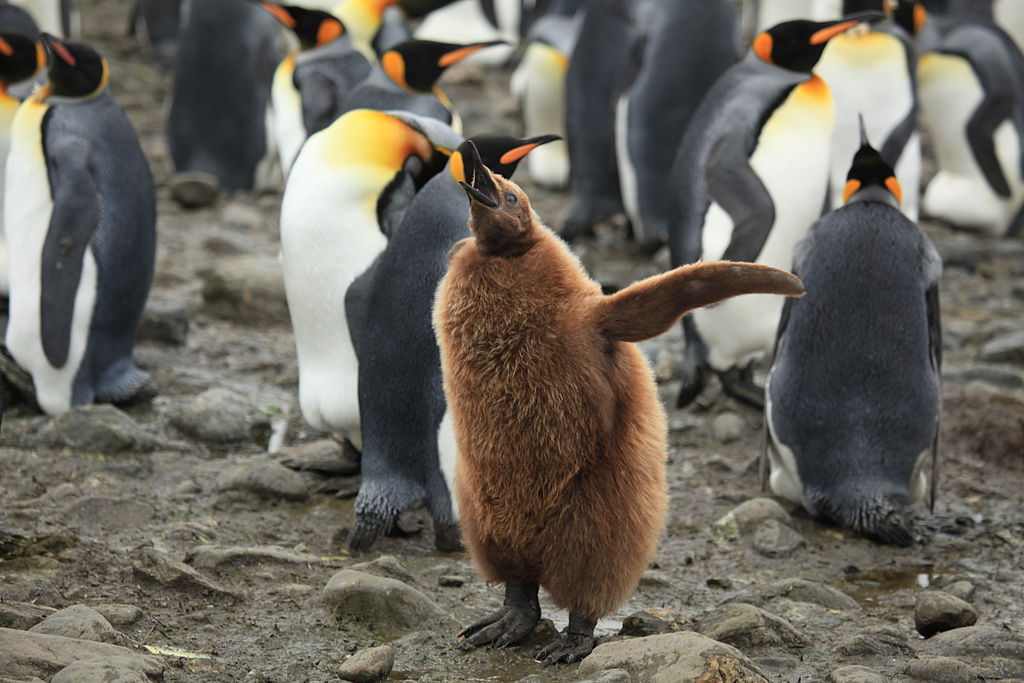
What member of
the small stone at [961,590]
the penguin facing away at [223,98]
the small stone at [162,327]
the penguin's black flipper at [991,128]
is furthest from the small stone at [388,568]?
the penguin facing away at [223,98]

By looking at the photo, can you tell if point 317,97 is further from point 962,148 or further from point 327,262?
point 962,148

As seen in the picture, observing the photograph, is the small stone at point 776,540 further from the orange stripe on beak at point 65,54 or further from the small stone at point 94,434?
the orange stripe on beak at point 65,54

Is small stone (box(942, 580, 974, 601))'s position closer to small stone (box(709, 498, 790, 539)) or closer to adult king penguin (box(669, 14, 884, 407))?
small stone (box(709, 498, 790, 539))

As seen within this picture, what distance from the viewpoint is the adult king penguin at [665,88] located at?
7.65m

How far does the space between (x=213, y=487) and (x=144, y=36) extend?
927 centimetres

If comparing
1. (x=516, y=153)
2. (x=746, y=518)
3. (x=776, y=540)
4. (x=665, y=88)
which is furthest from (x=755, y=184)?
(x=665, y=88)

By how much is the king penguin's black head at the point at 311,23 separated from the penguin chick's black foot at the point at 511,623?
5.07 metres

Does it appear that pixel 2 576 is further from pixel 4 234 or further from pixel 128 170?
pixel 4 234

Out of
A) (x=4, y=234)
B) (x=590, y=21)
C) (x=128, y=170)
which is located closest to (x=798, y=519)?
(x=128, y=170)

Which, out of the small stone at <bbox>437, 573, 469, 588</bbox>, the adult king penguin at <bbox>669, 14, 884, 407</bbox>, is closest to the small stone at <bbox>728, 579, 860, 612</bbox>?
the small stone at <bbox>437, 573, 469, 588</bbox>

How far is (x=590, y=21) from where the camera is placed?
876 centimetres

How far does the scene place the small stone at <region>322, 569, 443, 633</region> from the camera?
3.26m

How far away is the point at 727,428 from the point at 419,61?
6.28ft

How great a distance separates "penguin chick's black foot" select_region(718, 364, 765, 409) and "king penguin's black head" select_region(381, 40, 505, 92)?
1637 millimetres
